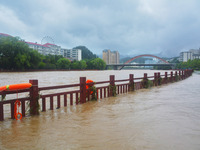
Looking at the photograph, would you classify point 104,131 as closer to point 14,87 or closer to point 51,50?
point 14,87

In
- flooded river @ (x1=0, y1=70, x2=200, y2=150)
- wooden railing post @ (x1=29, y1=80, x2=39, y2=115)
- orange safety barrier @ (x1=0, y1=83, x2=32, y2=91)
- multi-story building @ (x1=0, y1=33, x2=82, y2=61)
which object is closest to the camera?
flooded river @ (x1=0, y1=70, x2=200, y2=150)

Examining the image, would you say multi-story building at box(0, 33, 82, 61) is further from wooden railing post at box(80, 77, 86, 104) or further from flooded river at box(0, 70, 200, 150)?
flooded river at box(0, 70, 200, 150)

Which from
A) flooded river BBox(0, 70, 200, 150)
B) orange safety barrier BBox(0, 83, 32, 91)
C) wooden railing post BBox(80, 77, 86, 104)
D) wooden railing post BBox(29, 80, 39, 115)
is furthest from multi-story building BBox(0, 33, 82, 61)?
flooded river BBox(0, 70, 200, 150)

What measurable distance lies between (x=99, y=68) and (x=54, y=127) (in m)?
104

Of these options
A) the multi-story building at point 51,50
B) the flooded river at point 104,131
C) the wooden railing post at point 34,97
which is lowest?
the flooded river at point 104,131

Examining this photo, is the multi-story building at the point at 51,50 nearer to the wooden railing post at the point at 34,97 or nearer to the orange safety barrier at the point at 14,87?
the wooden railing post at the point at 34,97

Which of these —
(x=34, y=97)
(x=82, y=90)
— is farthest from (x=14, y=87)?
(x=82, y=90)

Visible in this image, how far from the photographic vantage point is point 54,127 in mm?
4258

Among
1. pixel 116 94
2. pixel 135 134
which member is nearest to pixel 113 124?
pixel 135 134

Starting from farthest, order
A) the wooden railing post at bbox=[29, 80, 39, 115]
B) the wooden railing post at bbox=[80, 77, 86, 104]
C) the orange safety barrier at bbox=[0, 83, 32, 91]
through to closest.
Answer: the wooden railing post at bbox=[80, 77, 86, 104]
the wooden railing post at bbox=[29, 80, 39, 115]
the orange safety barrier at bbox=[0, 83, 32, 91]

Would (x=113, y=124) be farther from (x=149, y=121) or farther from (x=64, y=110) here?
(x=64, y=110)

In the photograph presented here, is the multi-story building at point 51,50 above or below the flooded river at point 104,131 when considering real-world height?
above

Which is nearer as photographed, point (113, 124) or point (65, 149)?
point (65, 149)

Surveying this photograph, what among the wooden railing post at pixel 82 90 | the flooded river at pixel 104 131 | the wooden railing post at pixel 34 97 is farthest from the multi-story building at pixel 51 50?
the flooded river at pixel 104 131
